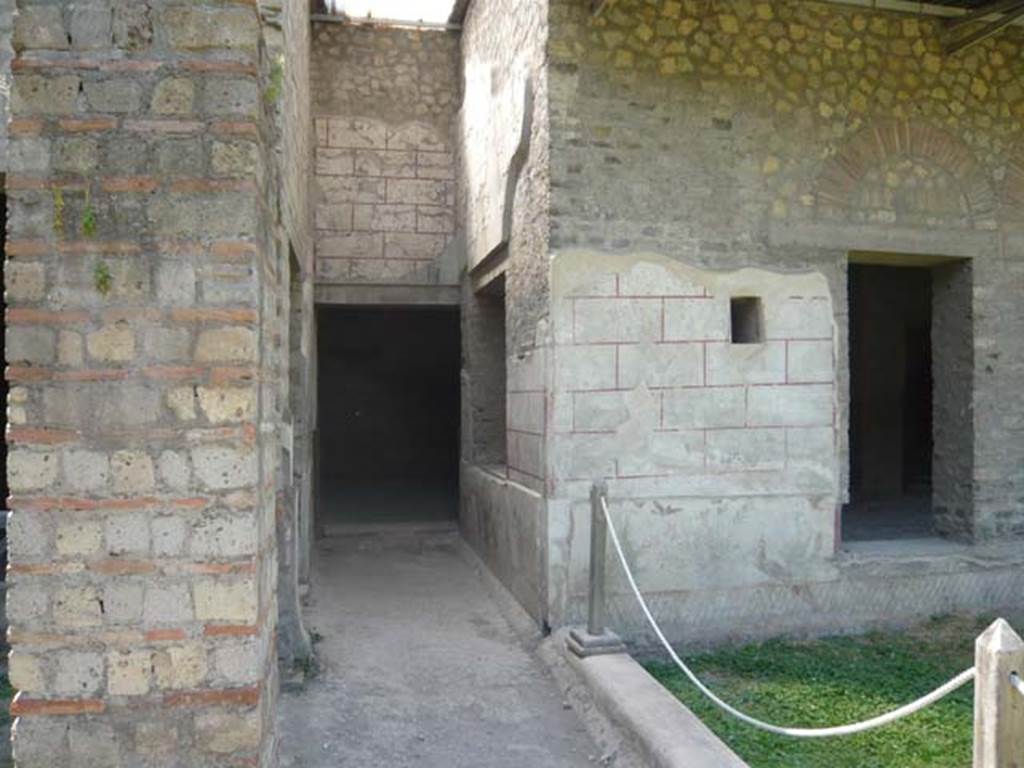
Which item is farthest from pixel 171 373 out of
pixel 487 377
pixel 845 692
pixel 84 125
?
pixel 487 377

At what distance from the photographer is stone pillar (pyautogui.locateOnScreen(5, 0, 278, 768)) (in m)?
2.98

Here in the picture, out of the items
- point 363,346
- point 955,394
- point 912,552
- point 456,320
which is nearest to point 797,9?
point 955,394

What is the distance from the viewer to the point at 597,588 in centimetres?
509

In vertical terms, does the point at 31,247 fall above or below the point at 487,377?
above

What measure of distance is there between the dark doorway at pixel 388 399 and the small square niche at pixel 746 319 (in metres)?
8.40

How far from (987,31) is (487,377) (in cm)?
507

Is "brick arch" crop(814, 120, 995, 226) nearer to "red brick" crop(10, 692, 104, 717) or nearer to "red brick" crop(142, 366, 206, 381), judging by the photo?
"red brick" crop(142, 366, 206, 381)

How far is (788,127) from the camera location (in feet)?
19.6

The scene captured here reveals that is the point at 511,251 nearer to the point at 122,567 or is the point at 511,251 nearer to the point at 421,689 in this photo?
the point at 421,689

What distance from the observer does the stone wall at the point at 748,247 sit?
18.5 ft

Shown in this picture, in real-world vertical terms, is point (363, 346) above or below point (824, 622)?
above

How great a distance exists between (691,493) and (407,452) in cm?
988

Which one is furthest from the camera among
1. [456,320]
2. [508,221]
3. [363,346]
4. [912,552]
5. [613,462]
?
[363,346]

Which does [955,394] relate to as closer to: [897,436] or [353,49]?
[897,436]
